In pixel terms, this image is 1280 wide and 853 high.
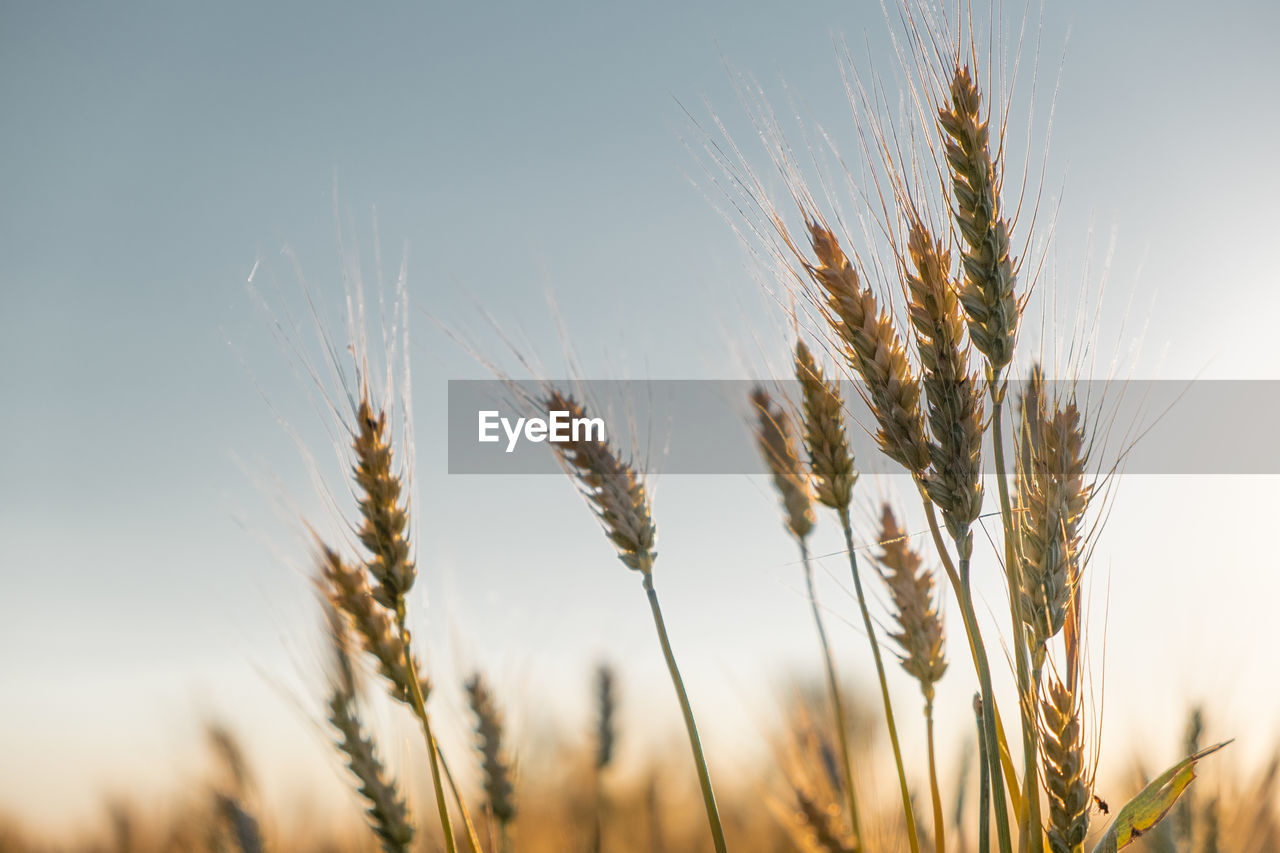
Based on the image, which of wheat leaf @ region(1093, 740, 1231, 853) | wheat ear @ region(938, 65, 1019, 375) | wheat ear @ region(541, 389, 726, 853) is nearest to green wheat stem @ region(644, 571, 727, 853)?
wheat ear @ region(541, 389, 726, 853)

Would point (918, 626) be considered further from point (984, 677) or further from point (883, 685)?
point (984, 677)

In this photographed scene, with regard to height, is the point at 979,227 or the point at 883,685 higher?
the point at 979,227

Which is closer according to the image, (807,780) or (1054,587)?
(1054,587)

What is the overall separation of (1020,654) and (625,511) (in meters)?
0.83

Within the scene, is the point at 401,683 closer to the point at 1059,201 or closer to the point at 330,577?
the point at 330,577

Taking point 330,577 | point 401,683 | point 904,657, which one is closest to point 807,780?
point 904,657

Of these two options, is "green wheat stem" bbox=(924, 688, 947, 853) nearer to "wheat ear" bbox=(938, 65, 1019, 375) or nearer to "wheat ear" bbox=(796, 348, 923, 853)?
"wheat ear" bbox=(796, 348, 923, 853)

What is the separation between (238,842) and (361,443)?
2370 millimetres

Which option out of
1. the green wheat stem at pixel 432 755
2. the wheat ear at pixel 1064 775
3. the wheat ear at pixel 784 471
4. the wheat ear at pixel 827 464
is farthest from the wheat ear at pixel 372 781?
the wheat ear at pixel 1064 775

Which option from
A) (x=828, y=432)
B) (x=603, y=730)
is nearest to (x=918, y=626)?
(x=828, y=432)

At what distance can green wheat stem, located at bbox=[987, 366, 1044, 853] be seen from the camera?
1162 millimetres

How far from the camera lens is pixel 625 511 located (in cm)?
174

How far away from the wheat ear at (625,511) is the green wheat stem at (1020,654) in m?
0.54

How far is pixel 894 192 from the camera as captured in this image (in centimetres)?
146
